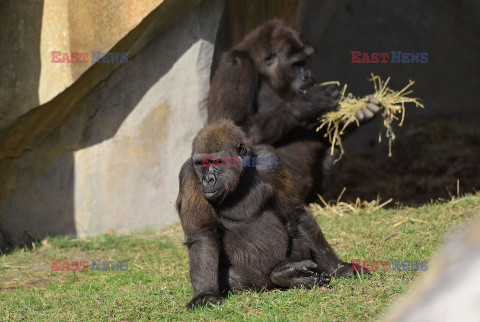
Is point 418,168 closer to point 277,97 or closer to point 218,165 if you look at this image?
point 277,97

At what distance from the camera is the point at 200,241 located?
4508 millimetres

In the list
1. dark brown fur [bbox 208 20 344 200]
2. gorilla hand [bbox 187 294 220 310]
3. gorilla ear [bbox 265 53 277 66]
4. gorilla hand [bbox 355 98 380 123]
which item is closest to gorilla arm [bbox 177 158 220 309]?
gorilla hand [bbox 187 294 220 310]

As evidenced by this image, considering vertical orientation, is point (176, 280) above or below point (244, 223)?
below

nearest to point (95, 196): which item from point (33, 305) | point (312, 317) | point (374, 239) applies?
point (33, 305)

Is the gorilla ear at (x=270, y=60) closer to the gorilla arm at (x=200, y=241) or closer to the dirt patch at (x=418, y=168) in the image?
the dirt patch at (x=418, y=168)

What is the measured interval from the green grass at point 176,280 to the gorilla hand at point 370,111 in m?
1.07

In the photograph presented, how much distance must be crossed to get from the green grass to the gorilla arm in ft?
0.49

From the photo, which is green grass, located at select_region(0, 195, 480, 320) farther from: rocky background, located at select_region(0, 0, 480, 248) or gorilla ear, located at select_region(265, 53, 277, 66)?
gorilla ear, located at select_region(265, 53, 277, 66)

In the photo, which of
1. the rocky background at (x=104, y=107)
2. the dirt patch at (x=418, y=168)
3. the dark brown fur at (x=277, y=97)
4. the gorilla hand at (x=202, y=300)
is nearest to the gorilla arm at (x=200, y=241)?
the gorilla hand at (x=202, y=300)

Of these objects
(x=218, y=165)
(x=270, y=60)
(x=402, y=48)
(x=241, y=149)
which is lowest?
(x=218, y=165)

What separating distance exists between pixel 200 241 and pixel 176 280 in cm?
87

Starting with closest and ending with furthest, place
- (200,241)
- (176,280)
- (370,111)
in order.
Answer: (200,241)
(176,280)
(370,111)

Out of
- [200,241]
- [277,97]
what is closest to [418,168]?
[277,97]

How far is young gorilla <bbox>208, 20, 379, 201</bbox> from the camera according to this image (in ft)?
23.2
